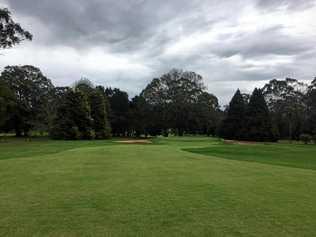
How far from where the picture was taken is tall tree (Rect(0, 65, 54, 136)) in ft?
225

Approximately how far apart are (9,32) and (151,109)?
42.7m

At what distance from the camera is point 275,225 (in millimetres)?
5469

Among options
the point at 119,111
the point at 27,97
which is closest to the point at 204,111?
the point at 119,111

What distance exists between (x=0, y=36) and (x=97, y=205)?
110 ft

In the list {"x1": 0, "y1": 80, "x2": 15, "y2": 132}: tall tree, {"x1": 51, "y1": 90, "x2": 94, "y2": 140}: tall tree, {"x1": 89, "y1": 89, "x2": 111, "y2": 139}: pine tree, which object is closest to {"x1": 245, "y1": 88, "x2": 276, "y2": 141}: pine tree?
{"x1": 89, "y1": 89, "x2": 111, "y2": 139}: pine tree

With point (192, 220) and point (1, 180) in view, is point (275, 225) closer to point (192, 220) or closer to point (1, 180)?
point (192, 220)

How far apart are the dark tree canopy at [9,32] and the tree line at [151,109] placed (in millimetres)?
24191

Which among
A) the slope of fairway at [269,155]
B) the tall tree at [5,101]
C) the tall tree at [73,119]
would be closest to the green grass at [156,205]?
the slope of fairway at [269,155]

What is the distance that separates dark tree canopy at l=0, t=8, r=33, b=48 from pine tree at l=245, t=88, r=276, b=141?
142 feet

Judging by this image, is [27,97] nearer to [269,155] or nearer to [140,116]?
[140,116]

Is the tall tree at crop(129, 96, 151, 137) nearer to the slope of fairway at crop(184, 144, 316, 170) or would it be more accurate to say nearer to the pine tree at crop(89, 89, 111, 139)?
the pine tree at crop(89, 89, 111, 139)

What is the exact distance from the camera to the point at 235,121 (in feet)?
222

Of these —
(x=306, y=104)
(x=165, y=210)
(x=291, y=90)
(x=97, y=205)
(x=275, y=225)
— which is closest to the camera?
(x=275, y=225)

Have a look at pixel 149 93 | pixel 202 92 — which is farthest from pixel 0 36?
pixel 202 92
